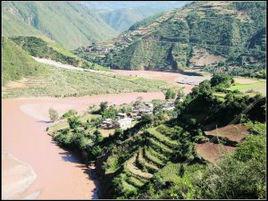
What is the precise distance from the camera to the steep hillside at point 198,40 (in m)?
131

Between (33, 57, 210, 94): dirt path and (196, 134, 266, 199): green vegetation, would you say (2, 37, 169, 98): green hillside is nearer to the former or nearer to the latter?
(33, 57, 210, 94): dirt path

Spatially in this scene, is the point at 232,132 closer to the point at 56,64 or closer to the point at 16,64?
the point at 16,64

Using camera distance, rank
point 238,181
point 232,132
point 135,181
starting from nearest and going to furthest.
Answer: point 238,181, point 135,181, point 232,132

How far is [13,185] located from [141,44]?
109 m

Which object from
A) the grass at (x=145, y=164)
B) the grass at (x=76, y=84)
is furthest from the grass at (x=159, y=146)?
the grass at (x=76, y=84)

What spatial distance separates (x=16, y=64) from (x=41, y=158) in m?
50.8

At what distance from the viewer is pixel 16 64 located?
90312 millimetres

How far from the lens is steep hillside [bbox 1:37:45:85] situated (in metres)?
87.3

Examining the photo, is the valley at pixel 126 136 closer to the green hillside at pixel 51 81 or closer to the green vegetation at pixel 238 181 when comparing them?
the green vegetation at pixel 238 181

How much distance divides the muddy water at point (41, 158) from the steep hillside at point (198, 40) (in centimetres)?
6247

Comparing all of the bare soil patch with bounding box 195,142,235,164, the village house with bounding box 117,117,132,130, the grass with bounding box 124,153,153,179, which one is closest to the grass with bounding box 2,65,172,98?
the village house with bounding box 117,117,132,130

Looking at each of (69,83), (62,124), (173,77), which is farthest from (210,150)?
(173,77)

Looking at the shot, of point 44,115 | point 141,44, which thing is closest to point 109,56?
point 141,44

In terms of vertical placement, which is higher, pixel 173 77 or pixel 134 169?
pixel 134 169
